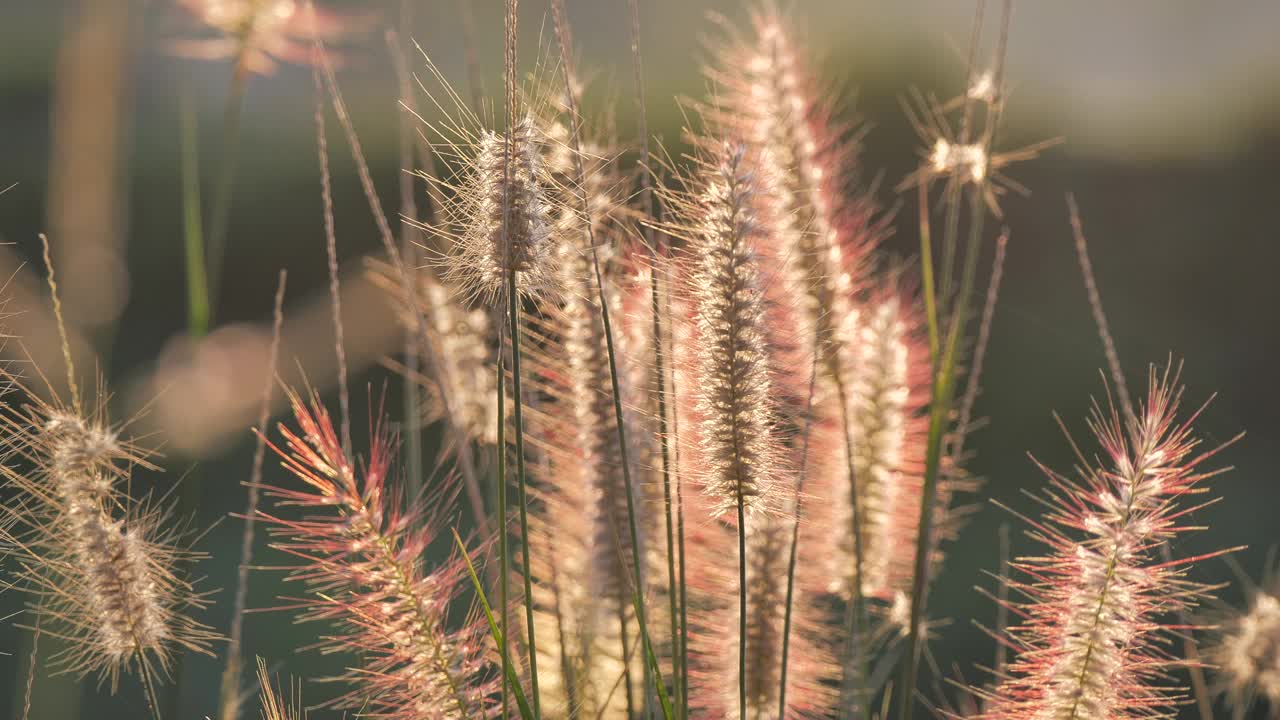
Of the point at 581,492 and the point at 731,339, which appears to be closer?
the point at 731,339

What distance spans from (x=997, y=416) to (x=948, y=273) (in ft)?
9.93

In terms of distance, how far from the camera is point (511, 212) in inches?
25.0

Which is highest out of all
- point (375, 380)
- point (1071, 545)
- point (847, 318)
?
point (847, 318)

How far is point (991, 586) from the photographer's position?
3.31 metres

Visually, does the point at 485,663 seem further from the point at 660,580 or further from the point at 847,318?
the point at 847,318

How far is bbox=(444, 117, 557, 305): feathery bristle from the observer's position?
631mm

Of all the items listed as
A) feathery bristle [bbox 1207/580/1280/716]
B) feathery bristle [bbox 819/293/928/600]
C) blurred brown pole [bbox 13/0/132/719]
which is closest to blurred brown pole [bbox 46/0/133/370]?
blurred brown pole [bbox 13/0/132/719]

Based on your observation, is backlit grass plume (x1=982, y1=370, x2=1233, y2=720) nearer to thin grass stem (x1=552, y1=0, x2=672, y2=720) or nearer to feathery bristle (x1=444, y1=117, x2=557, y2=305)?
thin grass stem (x1=552, y1=0, x2=672, y2=720)

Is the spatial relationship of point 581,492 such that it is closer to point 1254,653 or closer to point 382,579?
point 382,579

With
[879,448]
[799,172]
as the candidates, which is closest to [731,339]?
[799,172]

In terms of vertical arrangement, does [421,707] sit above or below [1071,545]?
below

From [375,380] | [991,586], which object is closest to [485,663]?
[375,380]

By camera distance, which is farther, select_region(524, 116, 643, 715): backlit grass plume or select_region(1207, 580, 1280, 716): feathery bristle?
select_region(1207, 580, 1280, 716): feathery bristle

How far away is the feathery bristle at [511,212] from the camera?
24.8 inches
